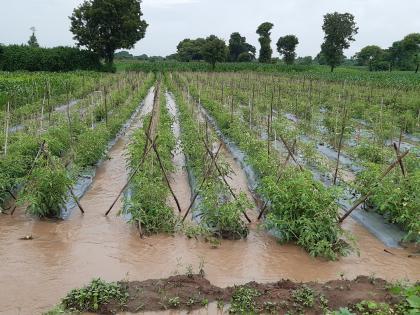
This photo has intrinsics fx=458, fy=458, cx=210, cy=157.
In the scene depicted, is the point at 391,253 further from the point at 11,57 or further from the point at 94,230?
the point at 11,57

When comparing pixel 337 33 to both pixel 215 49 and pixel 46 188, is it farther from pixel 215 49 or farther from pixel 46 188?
pixel 46 188

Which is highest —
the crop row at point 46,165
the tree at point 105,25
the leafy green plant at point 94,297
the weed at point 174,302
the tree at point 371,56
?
the tree at point 105,25

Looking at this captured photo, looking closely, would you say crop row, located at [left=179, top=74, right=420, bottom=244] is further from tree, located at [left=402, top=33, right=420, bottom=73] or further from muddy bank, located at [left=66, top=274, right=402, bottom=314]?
tree, located at [left=402, top=33, right=420, bottom=73]

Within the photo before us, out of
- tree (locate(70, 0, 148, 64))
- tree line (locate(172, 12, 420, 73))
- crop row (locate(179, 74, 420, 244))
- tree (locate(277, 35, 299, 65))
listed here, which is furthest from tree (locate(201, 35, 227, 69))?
crop row (locate(179, 74, 420, 244))

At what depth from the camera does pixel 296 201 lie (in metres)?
6.25

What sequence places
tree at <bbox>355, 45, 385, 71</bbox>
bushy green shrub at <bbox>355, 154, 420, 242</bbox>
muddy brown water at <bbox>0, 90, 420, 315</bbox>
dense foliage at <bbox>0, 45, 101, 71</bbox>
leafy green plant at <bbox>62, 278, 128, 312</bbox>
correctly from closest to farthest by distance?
leafy green plant at <bbox>62, 278, 128, 312</bbox> → muddy brown water at <bbox>0, 90, 420, 315</bbox> → bushy green shrub at <bbox>355, 154, 420, 242</bbox> → dense foliage at <bbox>0, 45, 101, 71</bbox> → tree at <bbox>355, 45, 385, 71</bbox>

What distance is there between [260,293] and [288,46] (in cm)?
5674

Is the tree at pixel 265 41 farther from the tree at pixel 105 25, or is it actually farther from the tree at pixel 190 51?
the tree at pixel 105 25

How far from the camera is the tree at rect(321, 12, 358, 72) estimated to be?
52.2m

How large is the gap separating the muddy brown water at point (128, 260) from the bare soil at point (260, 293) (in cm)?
48

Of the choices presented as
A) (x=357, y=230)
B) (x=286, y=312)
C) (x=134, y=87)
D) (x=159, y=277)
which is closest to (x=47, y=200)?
(x=159, y=277)

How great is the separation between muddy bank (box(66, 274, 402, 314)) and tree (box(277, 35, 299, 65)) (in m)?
55.7

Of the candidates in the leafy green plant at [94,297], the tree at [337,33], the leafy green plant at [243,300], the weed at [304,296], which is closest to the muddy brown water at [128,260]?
the leafy green plant at [94,297]

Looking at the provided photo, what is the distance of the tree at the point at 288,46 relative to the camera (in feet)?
189
